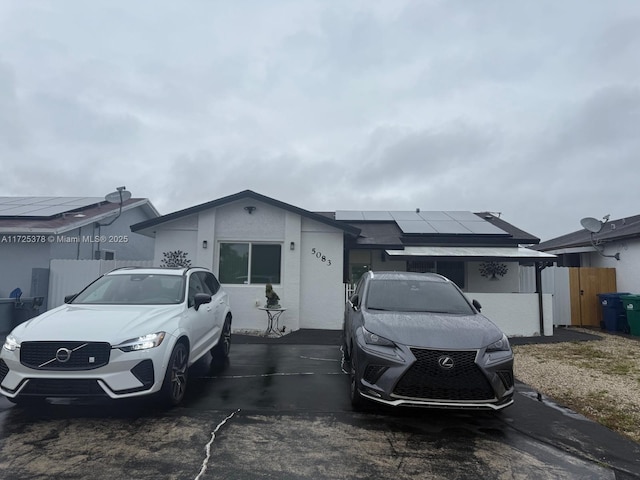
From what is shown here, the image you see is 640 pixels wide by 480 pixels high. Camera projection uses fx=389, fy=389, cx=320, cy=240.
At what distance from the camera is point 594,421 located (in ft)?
14.9

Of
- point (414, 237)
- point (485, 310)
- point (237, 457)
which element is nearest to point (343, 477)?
point (237, 457)

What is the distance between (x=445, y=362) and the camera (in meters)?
3.90

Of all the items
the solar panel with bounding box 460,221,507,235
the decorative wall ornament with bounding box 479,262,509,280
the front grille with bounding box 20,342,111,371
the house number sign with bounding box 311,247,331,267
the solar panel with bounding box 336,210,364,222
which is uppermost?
the solar panel with bounding box 336,210,364,222

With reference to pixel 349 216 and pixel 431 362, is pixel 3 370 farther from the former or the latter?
pixel 349 216

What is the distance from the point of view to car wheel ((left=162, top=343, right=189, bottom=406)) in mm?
4383

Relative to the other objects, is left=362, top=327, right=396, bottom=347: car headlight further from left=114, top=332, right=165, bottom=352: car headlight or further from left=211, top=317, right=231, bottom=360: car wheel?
left=211, top=317, right=231, bottom=360: car wheel

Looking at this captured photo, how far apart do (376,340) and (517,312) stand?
27.4 feet

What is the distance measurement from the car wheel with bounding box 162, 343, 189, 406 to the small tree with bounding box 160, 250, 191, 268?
6706 millimetres

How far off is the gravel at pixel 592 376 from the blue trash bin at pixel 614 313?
6.71ft

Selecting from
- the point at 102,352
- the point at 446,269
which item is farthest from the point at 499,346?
the point at 446,269

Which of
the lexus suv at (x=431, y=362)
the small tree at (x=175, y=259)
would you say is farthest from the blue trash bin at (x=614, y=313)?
the small tree at (x=175, y=259)

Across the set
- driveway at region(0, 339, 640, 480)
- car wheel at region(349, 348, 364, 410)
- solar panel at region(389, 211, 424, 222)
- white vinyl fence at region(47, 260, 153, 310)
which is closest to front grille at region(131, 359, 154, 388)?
driveway at region(0, 339, 640, 480)

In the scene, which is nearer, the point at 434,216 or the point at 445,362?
the point at 445,362

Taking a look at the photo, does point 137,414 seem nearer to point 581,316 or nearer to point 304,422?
point 304,422
